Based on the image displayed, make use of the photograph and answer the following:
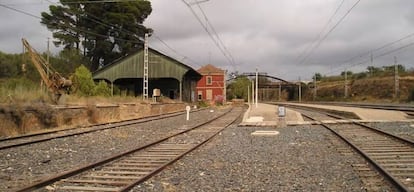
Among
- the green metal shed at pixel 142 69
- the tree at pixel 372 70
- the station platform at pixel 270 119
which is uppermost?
the tree at pixel 372 70

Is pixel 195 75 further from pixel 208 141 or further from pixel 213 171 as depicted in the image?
pixel 213 171

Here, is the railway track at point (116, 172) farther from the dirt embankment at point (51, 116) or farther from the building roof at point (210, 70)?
the building roof at point (210, 70)

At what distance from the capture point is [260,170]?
9.79 meters

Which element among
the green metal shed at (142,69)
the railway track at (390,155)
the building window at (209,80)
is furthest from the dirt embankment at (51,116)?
the building window at (209,80)

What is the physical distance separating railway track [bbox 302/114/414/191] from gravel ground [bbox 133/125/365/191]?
1.77 ft

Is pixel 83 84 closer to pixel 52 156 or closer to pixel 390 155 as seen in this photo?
pixel 52 156

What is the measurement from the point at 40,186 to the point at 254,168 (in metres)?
4.38

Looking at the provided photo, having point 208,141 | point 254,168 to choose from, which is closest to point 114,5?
point 208,141

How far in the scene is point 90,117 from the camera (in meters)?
26.9

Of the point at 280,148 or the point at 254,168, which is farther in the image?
the point at 280,148

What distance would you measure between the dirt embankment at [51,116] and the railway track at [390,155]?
13.0 meters

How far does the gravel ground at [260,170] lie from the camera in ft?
26.5

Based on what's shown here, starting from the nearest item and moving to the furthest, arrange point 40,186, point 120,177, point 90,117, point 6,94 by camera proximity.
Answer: point 40,186
point 120,177
point 6,94
point 90,117

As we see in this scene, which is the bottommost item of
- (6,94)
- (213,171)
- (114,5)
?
(213,171)
